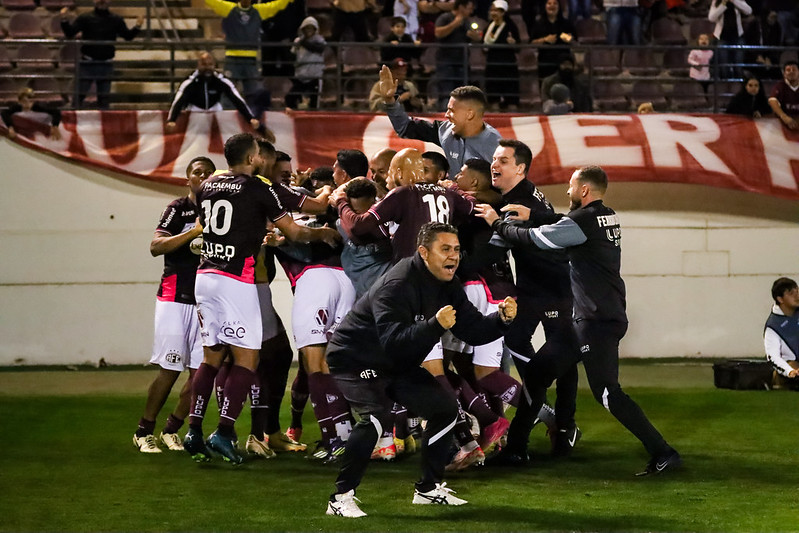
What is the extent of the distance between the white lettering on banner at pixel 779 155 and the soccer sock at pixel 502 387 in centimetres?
714

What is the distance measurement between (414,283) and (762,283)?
924 centimetres

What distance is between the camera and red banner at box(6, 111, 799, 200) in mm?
13609

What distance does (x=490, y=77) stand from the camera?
14641 mm

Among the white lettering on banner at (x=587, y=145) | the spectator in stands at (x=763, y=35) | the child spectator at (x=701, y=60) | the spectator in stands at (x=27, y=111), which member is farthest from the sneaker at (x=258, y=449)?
the spectator in stands at (x=763, y=35)

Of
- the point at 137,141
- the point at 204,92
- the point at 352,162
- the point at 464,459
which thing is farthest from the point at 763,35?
the point at 464,459

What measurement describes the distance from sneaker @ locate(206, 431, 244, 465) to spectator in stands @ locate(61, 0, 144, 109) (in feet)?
26.1

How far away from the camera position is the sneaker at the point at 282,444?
8453mm

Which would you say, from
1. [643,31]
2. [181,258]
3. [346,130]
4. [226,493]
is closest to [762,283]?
[643,31]

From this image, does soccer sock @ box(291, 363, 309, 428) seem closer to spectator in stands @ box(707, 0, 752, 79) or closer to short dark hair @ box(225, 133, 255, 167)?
short dark hair @ box(225, 133, 255, 167)

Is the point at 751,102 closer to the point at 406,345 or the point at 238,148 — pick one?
the point at 238,148

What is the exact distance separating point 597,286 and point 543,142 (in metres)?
6.46

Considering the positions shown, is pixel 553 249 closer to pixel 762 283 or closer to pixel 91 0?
pixel 762 283

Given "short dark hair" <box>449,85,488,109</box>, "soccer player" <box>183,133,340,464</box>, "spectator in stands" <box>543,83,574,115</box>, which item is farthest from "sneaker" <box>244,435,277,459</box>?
"spectator in stands" <box>543,83,574,115</box>

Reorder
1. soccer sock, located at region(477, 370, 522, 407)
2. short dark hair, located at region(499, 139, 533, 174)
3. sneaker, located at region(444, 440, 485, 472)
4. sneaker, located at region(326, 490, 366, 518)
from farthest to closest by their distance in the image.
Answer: soccer sock, located at region(477, 370, 522, 407) < short dark hair, located at region(499, 139, 533, 174) < sneaker, located at region(444, 440, 485, 472) < sneaker, located at region(326, 490, 366, 518)
